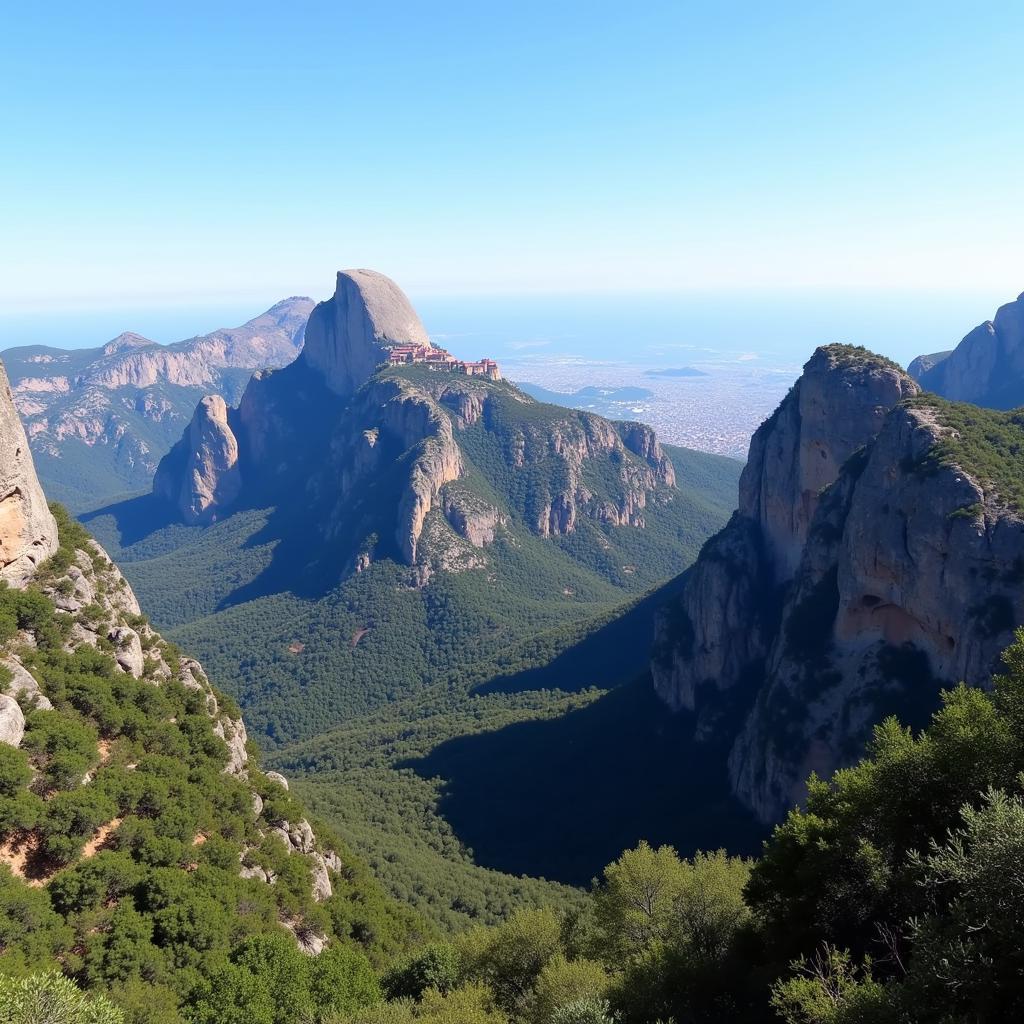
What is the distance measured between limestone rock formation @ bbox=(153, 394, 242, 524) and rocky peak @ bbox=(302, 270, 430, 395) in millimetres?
31550

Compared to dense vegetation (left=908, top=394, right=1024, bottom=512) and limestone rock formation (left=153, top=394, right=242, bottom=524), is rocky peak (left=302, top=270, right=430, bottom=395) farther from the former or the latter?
dense vegetation (left=908, top=394, right=1024, bottom=512)

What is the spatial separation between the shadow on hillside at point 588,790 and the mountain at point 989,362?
3668 inches

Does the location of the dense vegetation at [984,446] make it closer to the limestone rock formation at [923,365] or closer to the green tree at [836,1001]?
the green tree at [836,1001]

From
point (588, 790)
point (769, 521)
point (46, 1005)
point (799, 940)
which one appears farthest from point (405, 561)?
point (46, 1005)

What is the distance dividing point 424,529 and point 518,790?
2685 inches

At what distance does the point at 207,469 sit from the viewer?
184875 millimetres

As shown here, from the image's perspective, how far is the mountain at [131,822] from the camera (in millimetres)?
22297

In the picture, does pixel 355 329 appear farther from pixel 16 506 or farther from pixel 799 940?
pixel 799 940

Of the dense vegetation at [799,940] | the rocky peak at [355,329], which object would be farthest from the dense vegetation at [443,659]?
the rocky peak at [355,329]

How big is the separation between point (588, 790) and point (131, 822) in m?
45.3

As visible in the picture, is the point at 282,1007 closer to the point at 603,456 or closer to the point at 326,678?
the point at 326,678

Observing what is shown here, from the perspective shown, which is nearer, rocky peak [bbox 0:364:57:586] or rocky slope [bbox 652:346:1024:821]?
rocky peak [bbox 0:364:57:586]

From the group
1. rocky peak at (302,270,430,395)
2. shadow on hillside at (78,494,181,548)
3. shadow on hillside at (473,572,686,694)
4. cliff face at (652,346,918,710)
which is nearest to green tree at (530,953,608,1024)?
cliff face at (652,346,918,710)

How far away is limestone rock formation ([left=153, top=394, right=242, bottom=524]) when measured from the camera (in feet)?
603
